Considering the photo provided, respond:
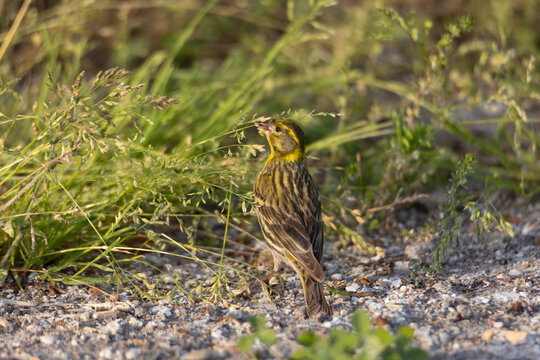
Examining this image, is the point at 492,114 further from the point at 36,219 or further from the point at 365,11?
the point at 36,219

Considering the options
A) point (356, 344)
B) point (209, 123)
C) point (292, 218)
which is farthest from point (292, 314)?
point (209, 123)

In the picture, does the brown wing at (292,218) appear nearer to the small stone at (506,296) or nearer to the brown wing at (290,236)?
the brown wing at (290,236)

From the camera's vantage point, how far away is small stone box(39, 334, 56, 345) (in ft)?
10.4

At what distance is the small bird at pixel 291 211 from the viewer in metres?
3.61

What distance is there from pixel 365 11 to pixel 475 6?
176cm

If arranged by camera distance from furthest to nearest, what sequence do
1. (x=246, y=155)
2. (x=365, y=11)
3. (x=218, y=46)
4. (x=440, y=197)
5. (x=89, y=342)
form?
(x=218, y=46) < (x=365, y=11) < (x=440, y=197) < (x=246, y=155) < (x=89, y=342)

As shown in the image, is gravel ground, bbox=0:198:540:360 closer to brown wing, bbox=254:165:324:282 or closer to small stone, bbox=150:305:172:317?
small stone, bbox=150:305:172:317

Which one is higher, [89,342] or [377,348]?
[377,348]

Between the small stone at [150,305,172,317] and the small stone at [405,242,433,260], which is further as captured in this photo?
the small stone at [405,242,433,260]

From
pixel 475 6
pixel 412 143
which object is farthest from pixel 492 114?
pixel 412 143

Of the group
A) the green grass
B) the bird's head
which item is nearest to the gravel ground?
the green grass

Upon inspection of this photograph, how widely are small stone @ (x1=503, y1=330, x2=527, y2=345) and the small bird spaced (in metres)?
0.91

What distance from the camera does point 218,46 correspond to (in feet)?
24.8

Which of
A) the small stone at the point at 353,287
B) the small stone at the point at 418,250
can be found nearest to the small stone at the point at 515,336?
the small stone at the point at 353,287
